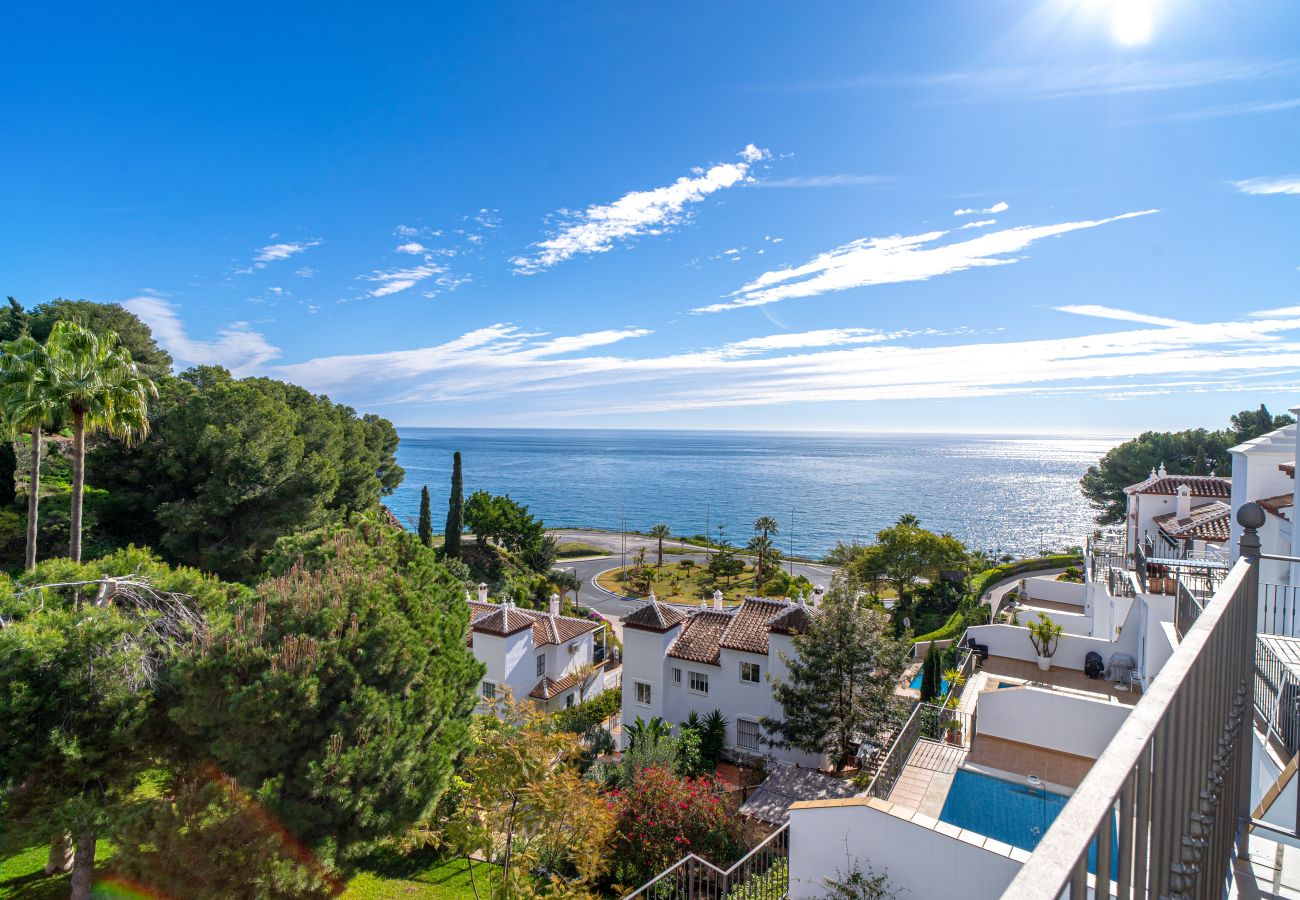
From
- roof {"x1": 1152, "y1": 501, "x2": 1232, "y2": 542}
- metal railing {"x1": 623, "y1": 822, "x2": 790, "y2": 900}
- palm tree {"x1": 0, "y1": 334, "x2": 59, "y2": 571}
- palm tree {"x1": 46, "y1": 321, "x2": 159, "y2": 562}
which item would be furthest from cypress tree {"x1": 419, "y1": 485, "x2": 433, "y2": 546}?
roof {"x1": 1152, "y1": 501, "x2": 1232, "y2": 542}

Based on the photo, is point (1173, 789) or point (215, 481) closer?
point (1173, 789)

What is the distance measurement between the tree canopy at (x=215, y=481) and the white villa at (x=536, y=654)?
9.17m

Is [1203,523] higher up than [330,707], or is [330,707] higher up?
[1203,523]

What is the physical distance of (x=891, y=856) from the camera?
957 cm

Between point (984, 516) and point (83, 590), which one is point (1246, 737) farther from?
point (984, 516)

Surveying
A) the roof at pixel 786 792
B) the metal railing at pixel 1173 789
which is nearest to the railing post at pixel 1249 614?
the metal railing at pixel 1173 789

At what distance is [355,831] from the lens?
1106cm

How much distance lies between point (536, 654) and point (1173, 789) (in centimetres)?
2724

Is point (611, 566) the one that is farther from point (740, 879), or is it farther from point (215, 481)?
point (740, 879)

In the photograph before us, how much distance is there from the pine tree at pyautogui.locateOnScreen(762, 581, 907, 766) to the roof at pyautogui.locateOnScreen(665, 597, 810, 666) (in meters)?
2.04

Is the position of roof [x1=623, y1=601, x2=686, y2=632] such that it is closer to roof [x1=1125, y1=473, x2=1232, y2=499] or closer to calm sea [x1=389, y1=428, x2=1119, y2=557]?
roof [x1=1125, y1=473, x2=1232, y2=499]

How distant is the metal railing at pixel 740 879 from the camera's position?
35.7ft

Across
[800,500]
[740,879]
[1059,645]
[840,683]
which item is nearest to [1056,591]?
[1059,645]

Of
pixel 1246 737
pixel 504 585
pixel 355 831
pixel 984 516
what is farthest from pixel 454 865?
pixel 984 516
